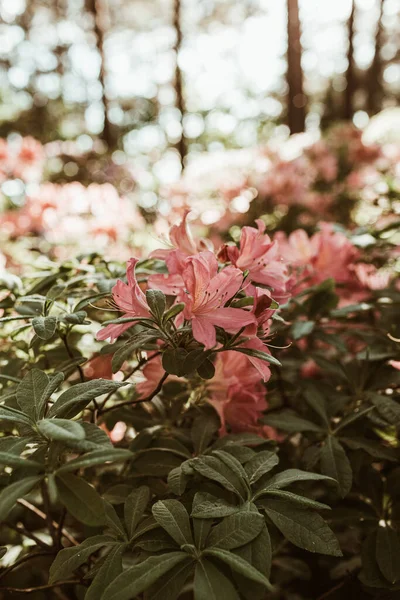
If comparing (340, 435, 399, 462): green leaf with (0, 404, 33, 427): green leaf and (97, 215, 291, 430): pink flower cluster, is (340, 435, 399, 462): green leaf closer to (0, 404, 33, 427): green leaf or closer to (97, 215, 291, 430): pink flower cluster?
(97, 215, 291, 430): pink flower cluster

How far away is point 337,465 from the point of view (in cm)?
94

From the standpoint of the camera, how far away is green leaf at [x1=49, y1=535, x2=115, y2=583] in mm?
729

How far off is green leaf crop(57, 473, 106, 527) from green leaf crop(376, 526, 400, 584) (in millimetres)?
519

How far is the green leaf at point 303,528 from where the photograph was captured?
27.7 inches

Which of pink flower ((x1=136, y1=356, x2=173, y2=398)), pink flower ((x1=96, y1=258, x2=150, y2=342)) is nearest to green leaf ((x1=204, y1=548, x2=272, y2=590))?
pink flower ((x1=96, y1=258, x2=150, y2=342))

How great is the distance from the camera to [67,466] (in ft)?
1.97

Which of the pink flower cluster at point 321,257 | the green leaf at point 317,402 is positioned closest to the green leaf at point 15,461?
the green leaf at point 317,402

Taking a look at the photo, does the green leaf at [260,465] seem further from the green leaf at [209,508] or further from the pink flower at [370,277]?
the pink flower at [370,277]

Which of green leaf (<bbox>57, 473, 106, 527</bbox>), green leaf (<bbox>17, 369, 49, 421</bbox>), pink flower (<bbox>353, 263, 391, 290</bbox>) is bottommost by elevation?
pink flower (<bbox>353, 263, 391, 290</bbox>)

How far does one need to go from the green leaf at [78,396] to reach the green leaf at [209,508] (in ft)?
0.62

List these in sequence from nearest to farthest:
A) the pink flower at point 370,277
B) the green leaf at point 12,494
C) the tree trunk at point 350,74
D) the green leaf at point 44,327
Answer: the green leaf at point 12,494
the green leaf at point 44,327
the pink flower at point 370,277
the tree trunk at point 350,74

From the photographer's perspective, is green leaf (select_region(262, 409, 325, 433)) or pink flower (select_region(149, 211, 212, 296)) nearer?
pink flower (select_region(149, 211, 212, 296))

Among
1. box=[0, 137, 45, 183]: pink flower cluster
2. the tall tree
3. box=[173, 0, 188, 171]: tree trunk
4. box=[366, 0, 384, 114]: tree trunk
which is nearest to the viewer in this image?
box=[0, 137, 45, 183]: pink flower cluster

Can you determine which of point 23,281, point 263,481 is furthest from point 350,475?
→ point 23,281
